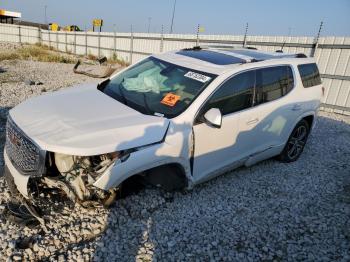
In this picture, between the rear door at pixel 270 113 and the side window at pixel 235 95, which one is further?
the rear door at pixel 270 113

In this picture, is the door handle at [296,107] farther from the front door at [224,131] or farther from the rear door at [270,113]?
the front door at [224,131]

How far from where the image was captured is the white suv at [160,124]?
2848 millimetres

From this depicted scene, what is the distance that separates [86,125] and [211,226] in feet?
5.97

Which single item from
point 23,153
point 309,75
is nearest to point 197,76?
point 23,153

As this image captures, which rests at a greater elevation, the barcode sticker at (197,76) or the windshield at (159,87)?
the barcode sticker at (197,76)

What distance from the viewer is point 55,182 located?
295cm

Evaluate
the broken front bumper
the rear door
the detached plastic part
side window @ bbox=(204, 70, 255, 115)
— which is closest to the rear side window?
the rear door

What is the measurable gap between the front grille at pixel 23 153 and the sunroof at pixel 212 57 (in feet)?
8.05

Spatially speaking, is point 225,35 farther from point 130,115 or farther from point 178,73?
point 130,115

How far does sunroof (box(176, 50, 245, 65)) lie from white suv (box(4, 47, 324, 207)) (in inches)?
0.6

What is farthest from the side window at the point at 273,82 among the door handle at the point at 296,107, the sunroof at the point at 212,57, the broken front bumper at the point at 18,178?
the broken front bumper at the point at 18,178

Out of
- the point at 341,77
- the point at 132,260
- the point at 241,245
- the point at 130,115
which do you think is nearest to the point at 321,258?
the point at 241,245

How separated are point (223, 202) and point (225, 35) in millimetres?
10483

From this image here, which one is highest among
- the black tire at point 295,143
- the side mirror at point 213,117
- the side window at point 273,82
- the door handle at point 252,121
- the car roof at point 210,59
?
the car roof at point 210,59
